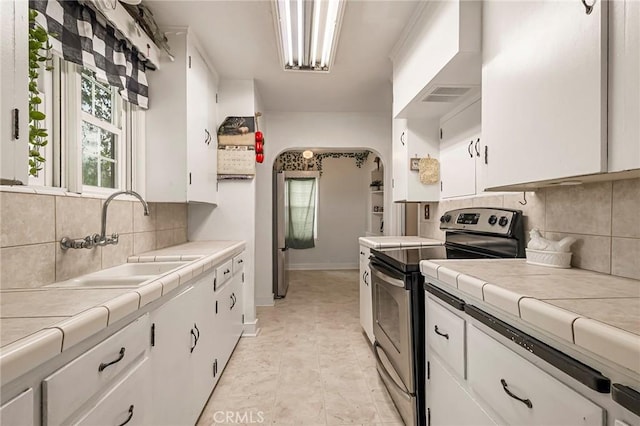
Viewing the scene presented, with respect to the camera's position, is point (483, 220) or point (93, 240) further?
point (483, 220)

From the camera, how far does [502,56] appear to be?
130cm

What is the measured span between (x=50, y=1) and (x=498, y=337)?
83.2 inches

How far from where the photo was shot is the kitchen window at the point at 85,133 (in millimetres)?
1462

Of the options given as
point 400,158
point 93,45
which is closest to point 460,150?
point 400,158

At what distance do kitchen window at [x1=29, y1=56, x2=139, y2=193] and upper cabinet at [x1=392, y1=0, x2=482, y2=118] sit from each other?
1.87 metres

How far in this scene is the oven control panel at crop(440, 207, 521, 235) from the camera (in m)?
1.62

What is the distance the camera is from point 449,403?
3.90ft

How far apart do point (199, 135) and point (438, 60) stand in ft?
5.98

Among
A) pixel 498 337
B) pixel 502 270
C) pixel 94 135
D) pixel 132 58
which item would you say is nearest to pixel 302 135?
pixel 132 58

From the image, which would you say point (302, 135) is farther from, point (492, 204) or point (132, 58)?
point (492, 204)

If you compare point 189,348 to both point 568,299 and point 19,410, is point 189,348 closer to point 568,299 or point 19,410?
point 19,410

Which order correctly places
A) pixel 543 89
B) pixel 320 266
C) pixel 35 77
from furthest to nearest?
pixel 320 266, pixel 35 77, pixel 543 89

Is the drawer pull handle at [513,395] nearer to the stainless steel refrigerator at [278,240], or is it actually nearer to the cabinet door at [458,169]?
the cabinet door at [458,169]

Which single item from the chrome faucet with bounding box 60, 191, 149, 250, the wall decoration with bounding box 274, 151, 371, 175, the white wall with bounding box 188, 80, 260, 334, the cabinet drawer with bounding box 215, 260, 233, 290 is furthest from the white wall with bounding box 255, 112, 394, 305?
the wall decoration with bounding box 274, 151, 371, 175
